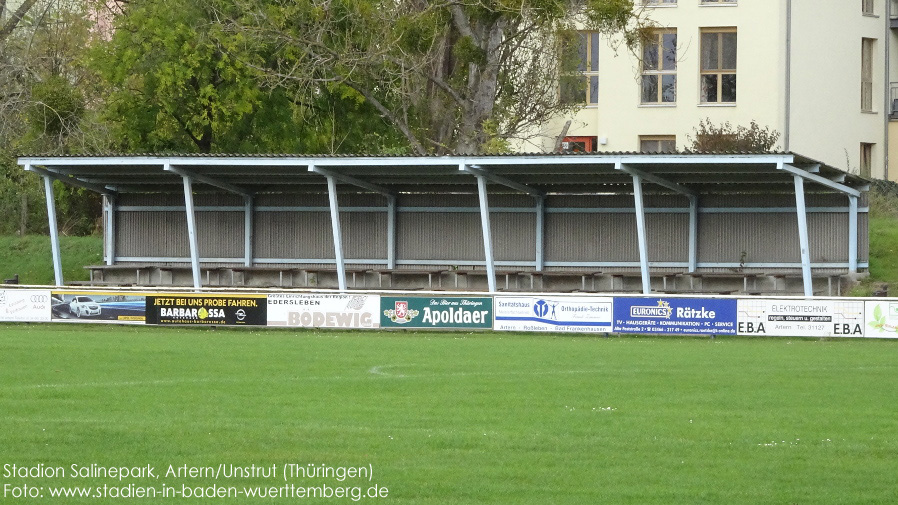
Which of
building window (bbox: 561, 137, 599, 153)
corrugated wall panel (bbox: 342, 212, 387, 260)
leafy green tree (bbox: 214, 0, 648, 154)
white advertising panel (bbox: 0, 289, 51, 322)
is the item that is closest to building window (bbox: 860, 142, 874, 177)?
building window (bbox: 561, 137, 599, 153)

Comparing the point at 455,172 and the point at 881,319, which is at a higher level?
the point at 455,172

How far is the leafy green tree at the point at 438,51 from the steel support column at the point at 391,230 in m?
3.19

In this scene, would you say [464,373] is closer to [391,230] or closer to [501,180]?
[501,180]

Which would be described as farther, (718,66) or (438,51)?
(718,66)

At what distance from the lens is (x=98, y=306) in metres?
29.9

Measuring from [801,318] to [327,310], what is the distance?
405 inches

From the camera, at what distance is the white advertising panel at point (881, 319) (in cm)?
2577

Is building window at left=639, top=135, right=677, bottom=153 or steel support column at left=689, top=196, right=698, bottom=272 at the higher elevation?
building window at left=639, top=135, right=677, bottom=153

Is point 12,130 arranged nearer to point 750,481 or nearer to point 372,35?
point 372,35

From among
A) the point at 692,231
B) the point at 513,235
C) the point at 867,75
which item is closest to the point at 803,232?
the point at 692,231

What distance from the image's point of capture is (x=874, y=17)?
49219mm

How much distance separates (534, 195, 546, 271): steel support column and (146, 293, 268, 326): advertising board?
9.68 metres

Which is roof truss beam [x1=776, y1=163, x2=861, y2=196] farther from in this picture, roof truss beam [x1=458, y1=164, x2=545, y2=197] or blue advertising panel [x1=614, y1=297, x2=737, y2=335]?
roof truss beam [x1=458, y1=164, x2=545, y2=197]

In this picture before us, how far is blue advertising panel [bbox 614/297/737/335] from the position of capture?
2700 centimetres
